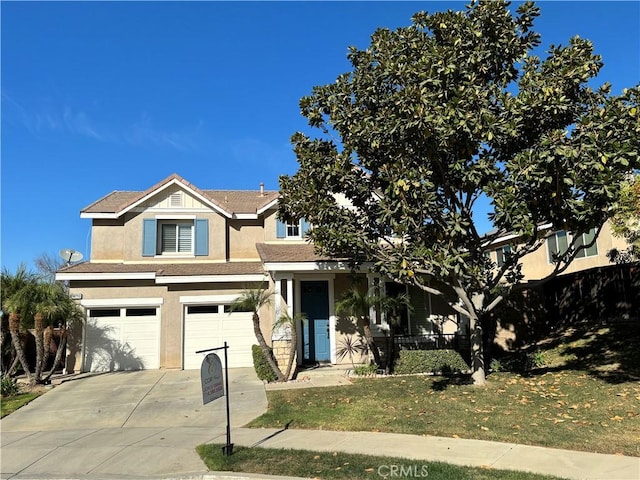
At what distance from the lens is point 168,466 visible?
6754 millimetres

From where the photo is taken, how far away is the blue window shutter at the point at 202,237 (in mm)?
17562

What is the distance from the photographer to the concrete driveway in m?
6.98

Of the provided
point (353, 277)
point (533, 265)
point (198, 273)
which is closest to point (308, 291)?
point (353, 277)

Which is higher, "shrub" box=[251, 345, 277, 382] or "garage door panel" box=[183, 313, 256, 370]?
"garage door panel" box=[183, 313, 256, 370]

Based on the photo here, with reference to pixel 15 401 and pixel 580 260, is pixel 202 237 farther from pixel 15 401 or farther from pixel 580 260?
pixel 580 260

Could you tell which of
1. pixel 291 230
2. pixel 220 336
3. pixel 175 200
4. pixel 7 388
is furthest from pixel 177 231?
pixel 7 388

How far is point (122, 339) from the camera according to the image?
51.0ft

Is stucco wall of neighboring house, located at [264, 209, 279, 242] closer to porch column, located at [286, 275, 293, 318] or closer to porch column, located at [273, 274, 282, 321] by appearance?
porch column, located at [273, 274, 282, 321]

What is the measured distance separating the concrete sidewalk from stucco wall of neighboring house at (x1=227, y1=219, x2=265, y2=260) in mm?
10084

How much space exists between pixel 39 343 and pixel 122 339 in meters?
2.73

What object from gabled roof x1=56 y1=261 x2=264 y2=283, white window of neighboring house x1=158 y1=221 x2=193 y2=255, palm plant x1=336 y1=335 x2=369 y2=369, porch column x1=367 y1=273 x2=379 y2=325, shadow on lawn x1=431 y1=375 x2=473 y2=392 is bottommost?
shadow on lawn x1=431 y1=375 x2=473 y2=392

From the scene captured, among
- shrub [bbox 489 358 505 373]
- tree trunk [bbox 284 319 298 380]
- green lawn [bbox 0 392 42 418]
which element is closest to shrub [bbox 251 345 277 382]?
tree trunk [bbox 284 319 298 380]

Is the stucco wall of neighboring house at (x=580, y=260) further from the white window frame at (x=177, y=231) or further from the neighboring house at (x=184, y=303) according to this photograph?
the white window frame at (x=177, y=231)

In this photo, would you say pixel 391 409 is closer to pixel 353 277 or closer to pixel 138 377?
pixel 353 277
